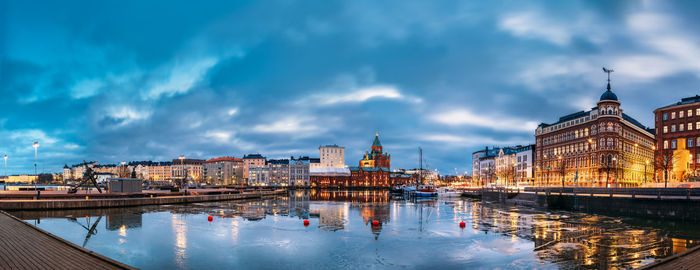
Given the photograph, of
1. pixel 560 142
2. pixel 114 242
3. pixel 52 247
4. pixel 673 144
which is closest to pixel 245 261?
pixel 52 247

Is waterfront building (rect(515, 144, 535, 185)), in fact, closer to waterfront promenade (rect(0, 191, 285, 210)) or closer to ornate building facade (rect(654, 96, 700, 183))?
ornate building facade (rect(654, 96, 700, 183))

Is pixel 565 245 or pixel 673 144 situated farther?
pixel 673 144

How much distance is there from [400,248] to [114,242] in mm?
19022

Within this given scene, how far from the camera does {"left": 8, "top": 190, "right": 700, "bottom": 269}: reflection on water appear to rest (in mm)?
22578

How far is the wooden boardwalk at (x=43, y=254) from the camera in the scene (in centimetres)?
1464

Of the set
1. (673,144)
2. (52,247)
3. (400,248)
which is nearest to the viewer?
(52,247)

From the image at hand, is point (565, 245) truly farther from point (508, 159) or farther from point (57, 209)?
point (508, 159)

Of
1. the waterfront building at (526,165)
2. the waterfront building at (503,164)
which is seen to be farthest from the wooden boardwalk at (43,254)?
the waterfront building at (503,164)

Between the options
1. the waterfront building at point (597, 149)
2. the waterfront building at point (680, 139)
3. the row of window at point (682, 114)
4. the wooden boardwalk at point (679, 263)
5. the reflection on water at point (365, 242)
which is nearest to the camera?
the wooden boardwalk at point (679, 263)

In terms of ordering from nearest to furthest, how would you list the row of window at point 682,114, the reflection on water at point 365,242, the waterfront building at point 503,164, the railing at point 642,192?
the reflection on water at point 365,242, the railing at point 642,192, the row of window at point 682,114, the waterfront building at point 503,164

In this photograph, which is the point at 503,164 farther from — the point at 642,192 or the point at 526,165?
the point at 642,192

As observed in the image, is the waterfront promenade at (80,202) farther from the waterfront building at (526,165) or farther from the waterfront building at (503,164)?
the waterfront building at (503,164)

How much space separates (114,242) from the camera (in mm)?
27391

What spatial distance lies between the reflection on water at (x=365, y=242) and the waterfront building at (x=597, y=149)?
66.5 metres
